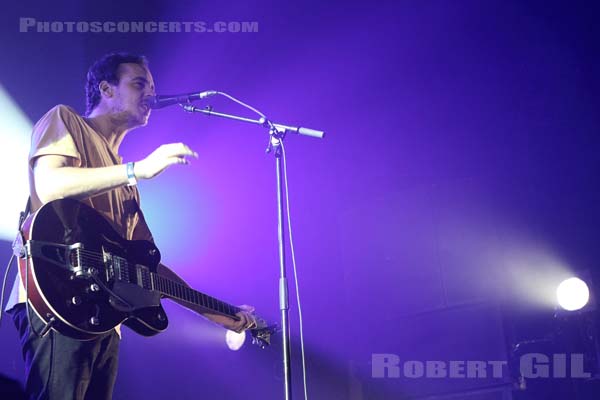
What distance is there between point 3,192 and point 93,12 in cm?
114

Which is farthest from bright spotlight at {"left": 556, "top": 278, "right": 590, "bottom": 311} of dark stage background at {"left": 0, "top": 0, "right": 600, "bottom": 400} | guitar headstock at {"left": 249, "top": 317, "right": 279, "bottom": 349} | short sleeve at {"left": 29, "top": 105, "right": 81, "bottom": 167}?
short sleeve at {"left": 29, "top": 105, "right": 81, "bottom": 167}

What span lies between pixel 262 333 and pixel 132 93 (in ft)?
4.07

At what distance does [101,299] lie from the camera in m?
2.03

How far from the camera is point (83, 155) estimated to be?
232 cm

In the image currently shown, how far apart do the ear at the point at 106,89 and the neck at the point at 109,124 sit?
0.26ft

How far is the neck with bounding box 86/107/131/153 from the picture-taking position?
2.62 metres

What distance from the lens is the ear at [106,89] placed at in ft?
9.02

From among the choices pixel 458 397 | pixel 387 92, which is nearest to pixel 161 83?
pixel 387 92

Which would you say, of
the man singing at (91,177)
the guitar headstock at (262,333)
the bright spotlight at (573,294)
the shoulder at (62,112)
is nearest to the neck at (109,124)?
the man singing at (91,177)

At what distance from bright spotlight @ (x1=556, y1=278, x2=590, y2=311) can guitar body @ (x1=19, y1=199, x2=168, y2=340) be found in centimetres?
266

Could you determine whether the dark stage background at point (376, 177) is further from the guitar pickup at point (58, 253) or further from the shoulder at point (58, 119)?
the guitar pickup at point (58, 253)

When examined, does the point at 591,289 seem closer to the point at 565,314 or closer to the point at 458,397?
the point at 565,314

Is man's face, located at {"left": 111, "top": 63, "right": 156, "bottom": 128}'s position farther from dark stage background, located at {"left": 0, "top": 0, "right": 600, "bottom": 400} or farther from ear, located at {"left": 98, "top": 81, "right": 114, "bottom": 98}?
dark stage background, located at {"left": 0, "top": 0, "right": 600, "bottom": 400}

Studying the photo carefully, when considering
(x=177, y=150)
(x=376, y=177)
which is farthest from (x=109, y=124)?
(x=376, y=177)
